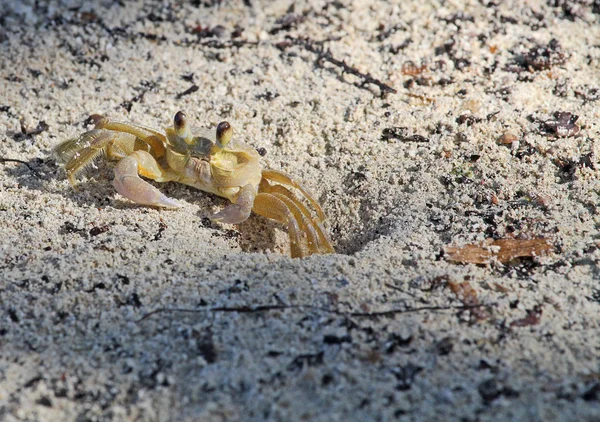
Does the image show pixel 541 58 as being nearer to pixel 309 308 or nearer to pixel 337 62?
pixel 337 62

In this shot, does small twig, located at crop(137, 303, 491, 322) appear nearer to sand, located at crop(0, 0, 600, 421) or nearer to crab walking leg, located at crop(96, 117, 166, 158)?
sand, located at crop(0, 0, 600, 421)

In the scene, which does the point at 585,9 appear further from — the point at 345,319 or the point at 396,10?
the point at 345,319

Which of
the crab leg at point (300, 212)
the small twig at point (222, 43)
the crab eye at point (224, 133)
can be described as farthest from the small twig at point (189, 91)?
the crab leg at point (300, 212)

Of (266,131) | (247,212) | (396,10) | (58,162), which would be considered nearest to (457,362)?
(247,212)

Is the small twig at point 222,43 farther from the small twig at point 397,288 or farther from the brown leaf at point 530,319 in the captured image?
the brown leaf at point 530,319

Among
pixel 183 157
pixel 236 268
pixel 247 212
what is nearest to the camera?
pixel 236 268

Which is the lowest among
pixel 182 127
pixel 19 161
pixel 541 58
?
pixel 19 161

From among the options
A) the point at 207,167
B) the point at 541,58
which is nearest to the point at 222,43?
the point at 207,167
